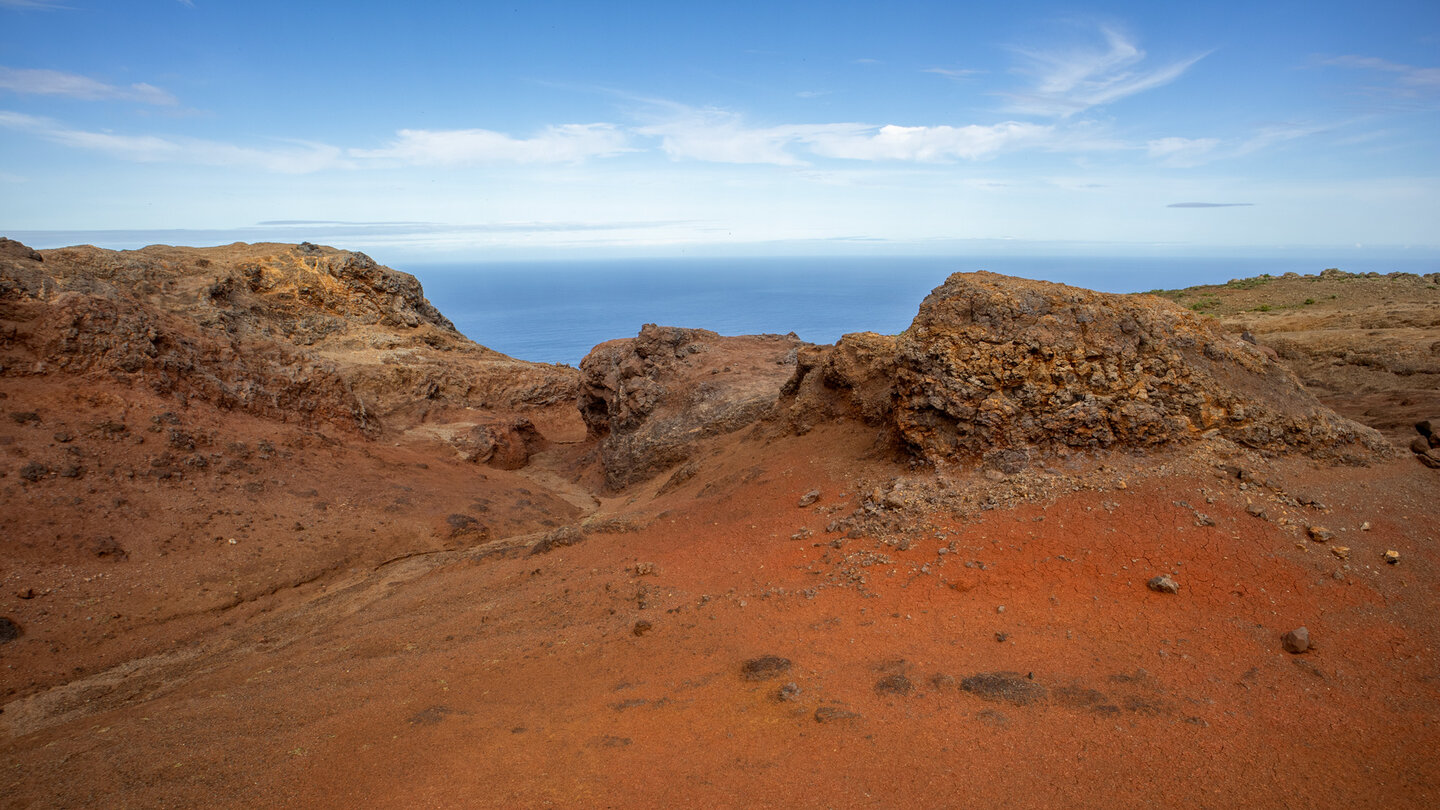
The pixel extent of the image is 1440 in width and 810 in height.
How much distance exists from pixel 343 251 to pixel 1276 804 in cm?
2722

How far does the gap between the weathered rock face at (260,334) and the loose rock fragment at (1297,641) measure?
51.5ft

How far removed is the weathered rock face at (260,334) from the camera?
39.5 ft

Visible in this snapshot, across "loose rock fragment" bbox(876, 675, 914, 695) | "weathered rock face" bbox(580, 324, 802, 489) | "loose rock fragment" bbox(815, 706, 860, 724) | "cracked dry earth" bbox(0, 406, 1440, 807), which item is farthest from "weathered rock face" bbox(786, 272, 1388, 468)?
"weathered rock face" bbox(580, 324, 802, 489)

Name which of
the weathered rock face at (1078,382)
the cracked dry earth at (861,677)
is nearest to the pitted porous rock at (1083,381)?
the weathered rock face at (1078,382)

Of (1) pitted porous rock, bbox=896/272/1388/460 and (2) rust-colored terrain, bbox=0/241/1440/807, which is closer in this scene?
(2) rust-colored terrain, bbox=0/241/1440/807

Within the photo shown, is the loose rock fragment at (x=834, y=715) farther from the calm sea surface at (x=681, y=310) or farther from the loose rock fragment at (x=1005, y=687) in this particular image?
the calm sea surface at (x=681, y=310)

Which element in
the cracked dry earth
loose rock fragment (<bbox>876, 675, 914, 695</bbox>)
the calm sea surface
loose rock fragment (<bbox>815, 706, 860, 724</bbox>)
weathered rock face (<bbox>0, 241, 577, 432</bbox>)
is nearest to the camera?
the cracked dry earth

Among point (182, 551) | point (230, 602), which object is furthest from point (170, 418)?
point (230, 602)

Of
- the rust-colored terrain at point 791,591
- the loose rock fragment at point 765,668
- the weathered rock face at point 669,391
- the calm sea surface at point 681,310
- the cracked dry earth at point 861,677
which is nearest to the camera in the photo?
the cracked dry earth at point 861,677

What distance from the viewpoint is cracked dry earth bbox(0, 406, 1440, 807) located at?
3848 millimetres

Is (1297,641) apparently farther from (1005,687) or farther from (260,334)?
(260,334)

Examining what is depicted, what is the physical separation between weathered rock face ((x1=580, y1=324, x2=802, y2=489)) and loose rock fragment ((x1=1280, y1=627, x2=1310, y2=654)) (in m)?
9.41

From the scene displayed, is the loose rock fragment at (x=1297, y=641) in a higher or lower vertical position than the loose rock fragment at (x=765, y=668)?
higher

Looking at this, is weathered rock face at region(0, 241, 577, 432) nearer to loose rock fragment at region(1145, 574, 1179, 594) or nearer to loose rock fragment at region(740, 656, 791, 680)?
loose rock fragment at region(740, 656, 791, 680)
